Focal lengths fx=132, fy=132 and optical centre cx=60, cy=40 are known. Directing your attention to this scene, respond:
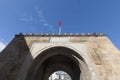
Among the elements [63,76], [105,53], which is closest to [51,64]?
[105,53]

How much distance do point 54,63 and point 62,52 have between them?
14.6 ft

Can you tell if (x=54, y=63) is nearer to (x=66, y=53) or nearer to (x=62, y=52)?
(x=62, y=52)

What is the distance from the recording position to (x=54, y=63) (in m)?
19.7

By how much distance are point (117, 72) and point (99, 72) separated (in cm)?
165

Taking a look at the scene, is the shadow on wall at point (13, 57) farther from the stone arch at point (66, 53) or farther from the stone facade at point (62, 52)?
the stone arch at point (66, 53)

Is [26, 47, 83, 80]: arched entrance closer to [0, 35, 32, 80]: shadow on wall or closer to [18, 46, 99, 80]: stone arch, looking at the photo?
[18, 46, 99, 80]: stone arch

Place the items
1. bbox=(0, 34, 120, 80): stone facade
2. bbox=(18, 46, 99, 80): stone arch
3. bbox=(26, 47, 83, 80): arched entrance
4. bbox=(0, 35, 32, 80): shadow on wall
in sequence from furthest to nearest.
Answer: bbox=(26, 47, 83, 80): arched entrance, bbox=(18, 46, 99, 80): stone arch, bbox=(0, 35, 32, 80): shadow on wall, bbox=(0, 34, 120, 80): stone facade

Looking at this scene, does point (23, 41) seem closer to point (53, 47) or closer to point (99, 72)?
point (53, 47)

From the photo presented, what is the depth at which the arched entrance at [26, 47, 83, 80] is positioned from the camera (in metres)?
14.9

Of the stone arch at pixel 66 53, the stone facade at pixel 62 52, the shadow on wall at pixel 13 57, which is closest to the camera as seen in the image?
the stone facade at pixel 62 52

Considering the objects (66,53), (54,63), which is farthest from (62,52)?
(54,63)

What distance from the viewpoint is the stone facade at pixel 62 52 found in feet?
42.7

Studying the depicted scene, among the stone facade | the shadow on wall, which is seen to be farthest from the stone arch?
the shadow on wall

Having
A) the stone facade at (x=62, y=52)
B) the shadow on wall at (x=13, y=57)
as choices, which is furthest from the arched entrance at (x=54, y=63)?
the shadow on wall at (x=13, y=57)
